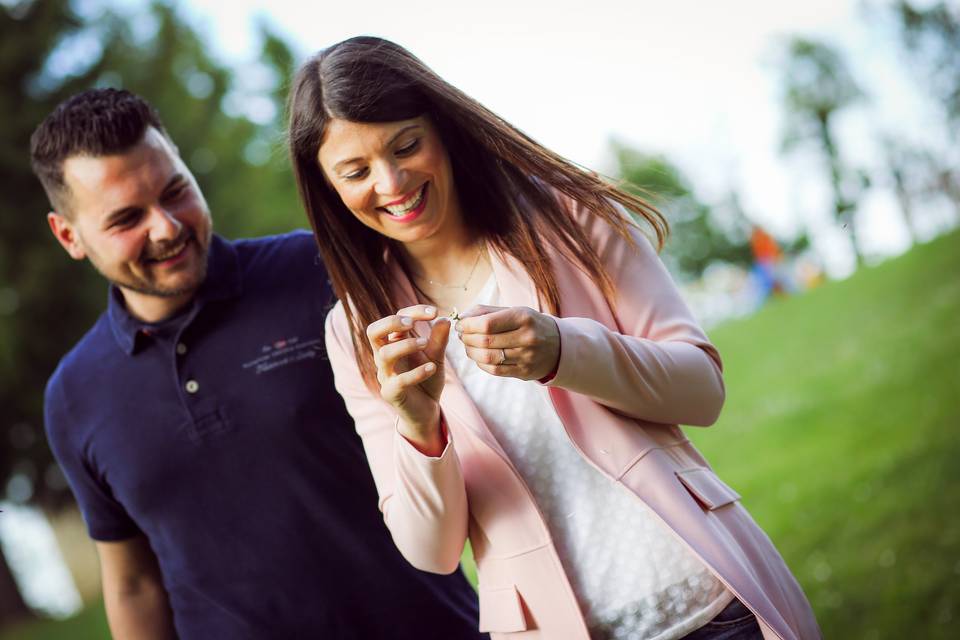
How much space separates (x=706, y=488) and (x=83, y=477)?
2071 mm

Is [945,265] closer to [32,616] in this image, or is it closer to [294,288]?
[294,288]

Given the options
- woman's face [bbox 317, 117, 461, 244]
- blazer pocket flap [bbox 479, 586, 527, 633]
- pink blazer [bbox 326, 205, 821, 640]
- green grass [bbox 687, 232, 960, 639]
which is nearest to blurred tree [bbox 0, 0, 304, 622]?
green grass [bbox 687, 232, 960, 639]

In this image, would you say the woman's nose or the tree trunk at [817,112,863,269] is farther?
the tree trunk at [817,112,863,269]

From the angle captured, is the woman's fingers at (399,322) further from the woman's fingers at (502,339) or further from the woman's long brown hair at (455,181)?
the woman's long brown hair at (455,181)

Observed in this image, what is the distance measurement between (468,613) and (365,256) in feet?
4.24

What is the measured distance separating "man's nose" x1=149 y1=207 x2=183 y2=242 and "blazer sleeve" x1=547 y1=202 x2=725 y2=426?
4.49ft

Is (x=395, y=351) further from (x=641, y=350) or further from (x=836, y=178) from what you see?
(x=836, y=178)

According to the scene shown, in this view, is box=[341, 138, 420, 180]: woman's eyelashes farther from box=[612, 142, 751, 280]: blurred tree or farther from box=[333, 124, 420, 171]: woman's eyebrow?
box=[612, 142, 751, 280]: blurred tree

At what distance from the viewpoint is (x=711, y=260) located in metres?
43.1

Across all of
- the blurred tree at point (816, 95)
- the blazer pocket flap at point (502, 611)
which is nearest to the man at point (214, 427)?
the blazer pocket flap at point (502, 611)

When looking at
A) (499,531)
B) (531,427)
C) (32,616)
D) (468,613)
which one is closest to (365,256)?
(531,427)

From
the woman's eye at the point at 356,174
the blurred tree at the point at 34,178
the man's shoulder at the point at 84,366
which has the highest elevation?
the blurred tree at the point at 34,178

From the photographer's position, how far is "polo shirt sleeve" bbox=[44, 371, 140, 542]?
319cm

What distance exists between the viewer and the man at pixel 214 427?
118 inches
